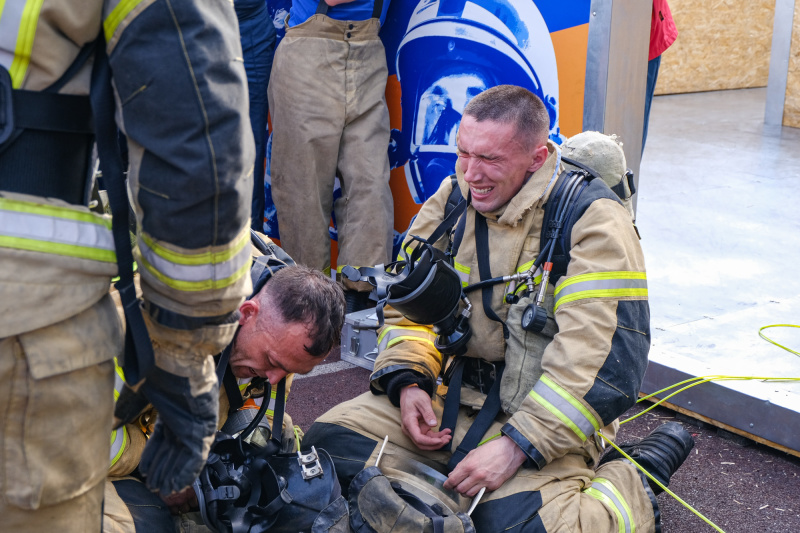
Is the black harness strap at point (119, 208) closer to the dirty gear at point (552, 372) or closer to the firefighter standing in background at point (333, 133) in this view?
the dirty gear at point (552, 372)

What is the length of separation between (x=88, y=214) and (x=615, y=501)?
72.1 inches

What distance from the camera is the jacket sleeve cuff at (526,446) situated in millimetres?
2477

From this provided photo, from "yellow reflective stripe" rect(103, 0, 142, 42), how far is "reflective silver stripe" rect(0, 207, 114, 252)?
0.31 m

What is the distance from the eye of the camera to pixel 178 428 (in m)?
1.59

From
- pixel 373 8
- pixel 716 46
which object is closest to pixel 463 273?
pixel 373 8

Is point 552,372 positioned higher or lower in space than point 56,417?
lower

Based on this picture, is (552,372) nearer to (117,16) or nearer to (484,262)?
(484,262)

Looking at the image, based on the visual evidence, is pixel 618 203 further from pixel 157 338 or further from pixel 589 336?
pixel 157 338

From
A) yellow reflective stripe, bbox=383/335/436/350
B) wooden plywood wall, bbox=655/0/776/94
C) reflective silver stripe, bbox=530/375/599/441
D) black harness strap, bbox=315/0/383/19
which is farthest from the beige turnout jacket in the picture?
wooden plywood wall, bbox=655/0/776/94

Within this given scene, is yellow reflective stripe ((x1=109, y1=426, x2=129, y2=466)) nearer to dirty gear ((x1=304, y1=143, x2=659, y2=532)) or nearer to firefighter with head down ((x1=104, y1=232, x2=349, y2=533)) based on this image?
firefighter with head down ((x1=104, y1=232, x2=349, y2=533))


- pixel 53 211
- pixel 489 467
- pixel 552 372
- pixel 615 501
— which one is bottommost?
pixel 615 501

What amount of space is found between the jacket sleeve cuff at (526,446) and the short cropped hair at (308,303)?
593mm

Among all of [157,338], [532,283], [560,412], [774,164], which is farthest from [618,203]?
[774,164]

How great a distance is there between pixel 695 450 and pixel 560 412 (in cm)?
115
